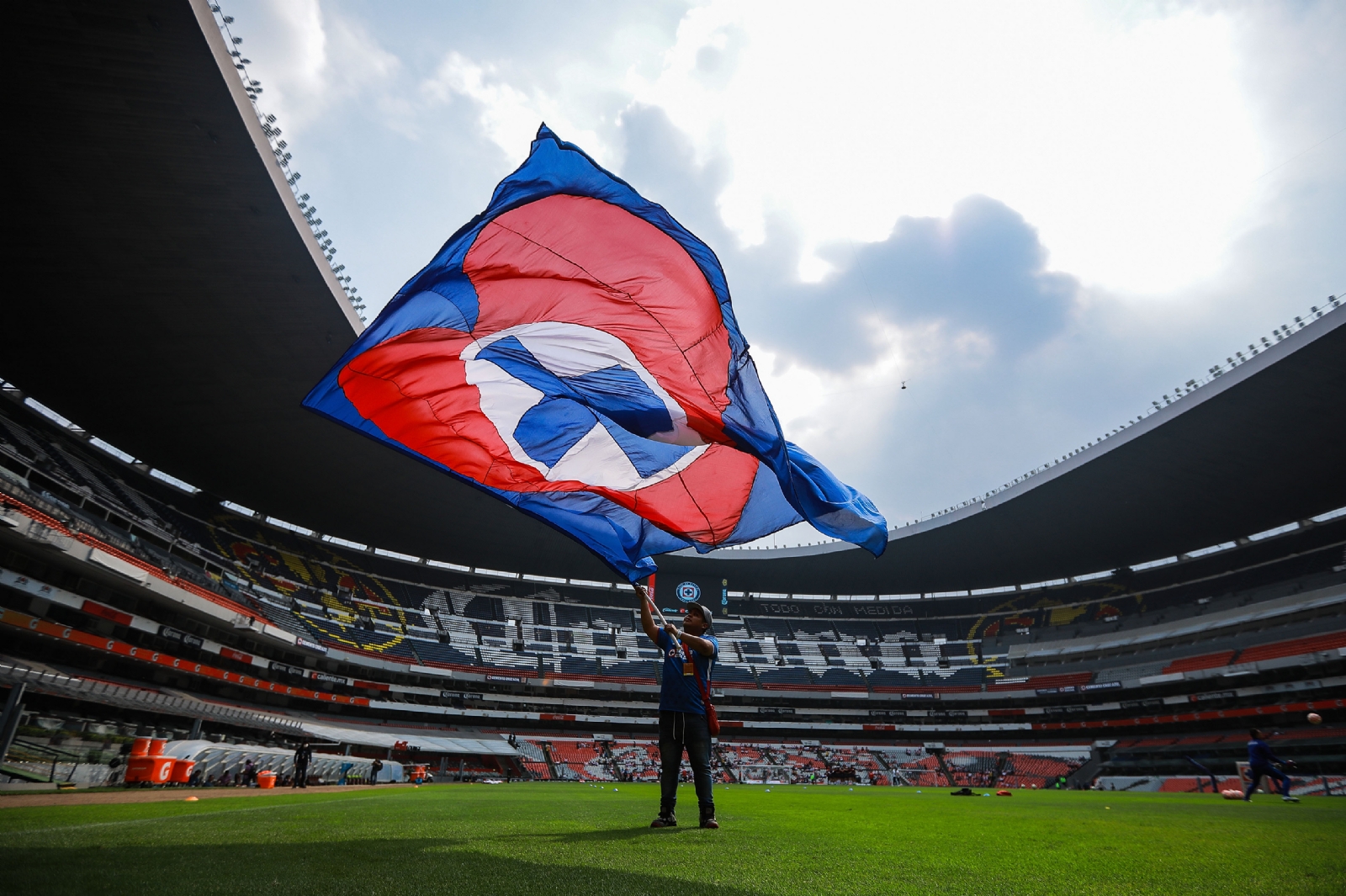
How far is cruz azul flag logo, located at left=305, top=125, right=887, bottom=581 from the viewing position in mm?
5312

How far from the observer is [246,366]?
65.5 feet

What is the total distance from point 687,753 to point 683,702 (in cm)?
34

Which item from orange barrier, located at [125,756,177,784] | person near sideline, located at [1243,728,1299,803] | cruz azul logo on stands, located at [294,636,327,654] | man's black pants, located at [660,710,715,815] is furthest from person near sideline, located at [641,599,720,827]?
cruz azul logo on stands, located at [294,636,327,654]

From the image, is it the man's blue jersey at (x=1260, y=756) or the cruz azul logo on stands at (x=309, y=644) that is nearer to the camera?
the man's blue jersey at (x=1260, y=756)

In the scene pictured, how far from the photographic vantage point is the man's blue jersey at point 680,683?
445cm

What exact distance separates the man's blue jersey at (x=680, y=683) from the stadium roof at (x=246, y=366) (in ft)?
45.1

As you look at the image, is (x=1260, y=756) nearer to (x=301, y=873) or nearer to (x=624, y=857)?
(x=624, y=857)

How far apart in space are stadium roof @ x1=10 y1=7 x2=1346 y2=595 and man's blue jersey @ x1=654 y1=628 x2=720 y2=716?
13.8 m

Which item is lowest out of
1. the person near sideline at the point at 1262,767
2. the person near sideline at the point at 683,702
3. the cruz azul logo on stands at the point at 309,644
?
the person near sideline at the point at 1262,767

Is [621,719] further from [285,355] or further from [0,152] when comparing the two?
[0,152]

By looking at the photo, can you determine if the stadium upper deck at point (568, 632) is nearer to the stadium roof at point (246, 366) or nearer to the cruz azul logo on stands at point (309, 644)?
the cruz azul logo on stands at point (309, 644)

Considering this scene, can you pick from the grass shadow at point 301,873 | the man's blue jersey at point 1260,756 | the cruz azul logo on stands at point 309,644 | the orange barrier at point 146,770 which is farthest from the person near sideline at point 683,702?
the cruz azul logo on stands at point 309,644

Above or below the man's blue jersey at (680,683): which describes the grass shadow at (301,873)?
below

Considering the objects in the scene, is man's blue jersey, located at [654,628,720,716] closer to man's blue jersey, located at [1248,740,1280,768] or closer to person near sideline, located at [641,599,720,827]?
person near sideline, located at [641,599,720,827]
